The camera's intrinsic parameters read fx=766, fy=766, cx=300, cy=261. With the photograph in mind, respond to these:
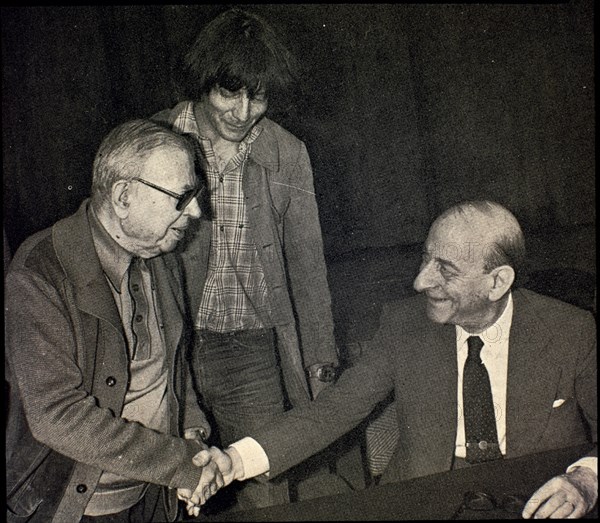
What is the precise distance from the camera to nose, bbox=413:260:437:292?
2801 mm

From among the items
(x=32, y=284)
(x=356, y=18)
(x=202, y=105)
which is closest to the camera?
(x=32, y=284)

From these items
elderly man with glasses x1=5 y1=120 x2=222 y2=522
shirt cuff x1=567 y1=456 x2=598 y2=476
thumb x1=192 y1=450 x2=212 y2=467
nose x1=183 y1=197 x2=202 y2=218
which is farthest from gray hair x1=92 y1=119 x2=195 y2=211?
shirt cuff x1=567 y1=456 x2=598 y2=476

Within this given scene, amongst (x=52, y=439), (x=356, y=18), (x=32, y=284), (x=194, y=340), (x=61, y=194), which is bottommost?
(x=52, y=439)

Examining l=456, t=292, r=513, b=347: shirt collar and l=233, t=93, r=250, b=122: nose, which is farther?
l=456, t=292, r=513, b=347: shirt collar

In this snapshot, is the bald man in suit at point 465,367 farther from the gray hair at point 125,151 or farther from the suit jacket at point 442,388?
the gray hair at point 125,151

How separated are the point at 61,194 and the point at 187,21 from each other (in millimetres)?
739

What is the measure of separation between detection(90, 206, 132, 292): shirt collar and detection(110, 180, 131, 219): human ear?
8 cm

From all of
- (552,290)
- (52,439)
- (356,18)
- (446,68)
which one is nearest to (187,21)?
(356,18)

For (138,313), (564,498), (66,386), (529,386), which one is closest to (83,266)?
(138,313)

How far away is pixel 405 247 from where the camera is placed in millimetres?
2846

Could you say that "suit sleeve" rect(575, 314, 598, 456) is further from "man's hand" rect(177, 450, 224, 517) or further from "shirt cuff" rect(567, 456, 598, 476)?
"man's hand" rect(177, 450, 224, 517)

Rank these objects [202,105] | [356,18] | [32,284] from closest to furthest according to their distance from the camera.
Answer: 1. [32,284]
2. [202,105]
3. [356,18]

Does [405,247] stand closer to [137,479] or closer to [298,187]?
[298,187]

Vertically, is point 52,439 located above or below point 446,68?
below
